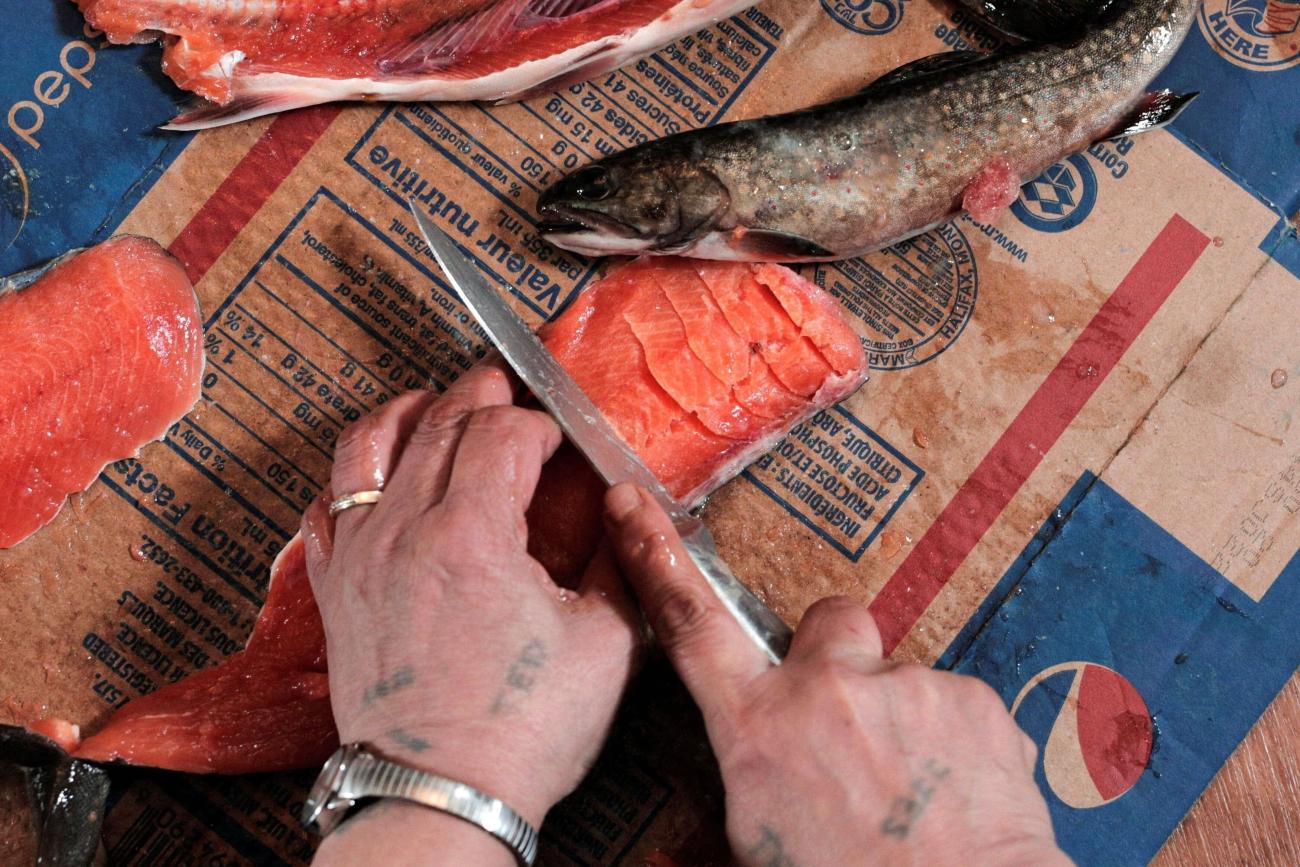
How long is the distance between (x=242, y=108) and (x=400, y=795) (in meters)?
1.88

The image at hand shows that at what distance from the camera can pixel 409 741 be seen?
1746 mm

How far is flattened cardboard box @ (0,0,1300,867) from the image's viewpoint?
2541 mm

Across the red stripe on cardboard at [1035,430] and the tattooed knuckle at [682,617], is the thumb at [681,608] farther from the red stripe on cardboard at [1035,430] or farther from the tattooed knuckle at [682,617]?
the red stripe on cardboard at [1035,430]

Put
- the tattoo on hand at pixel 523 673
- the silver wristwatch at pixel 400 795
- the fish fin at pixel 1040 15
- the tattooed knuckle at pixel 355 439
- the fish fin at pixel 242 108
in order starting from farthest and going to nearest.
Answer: the fish fin at pixel 1040 15 < the fish fin at pixel 242 108 < the tattooed knuckle at pixel 355 439 < the tattoo on hand at pixel 523 673 < the silver wristwatch at pixel 400 795

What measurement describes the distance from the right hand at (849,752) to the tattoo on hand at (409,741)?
47 centimetres

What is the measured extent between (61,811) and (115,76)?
188 centimetres

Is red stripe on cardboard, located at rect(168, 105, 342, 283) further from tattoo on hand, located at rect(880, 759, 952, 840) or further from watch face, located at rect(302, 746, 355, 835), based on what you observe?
tattoo on hand, located at rect(880, 759, 952, 840)

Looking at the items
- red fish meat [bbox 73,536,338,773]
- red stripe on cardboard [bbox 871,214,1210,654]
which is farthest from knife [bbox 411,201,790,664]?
red fish meat [bbox 73,536,338,773]

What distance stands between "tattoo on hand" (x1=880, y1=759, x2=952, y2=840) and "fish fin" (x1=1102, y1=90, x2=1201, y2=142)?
1870mm

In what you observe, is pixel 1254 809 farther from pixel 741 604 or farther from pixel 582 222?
pixel 582 222

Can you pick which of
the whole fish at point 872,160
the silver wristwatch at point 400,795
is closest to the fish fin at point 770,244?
the whole fish at point 872,160

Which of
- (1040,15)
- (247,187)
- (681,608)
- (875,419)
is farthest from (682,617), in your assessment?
(1040,15)

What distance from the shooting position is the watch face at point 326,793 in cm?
173

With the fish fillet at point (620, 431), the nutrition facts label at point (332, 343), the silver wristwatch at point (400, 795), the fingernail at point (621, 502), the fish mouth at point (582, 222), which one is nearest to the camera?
the silver wristwatch at point (400, 795)
